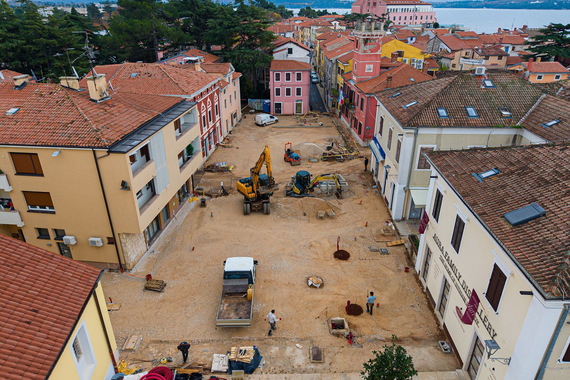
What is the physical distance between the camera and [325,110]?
2635 inches

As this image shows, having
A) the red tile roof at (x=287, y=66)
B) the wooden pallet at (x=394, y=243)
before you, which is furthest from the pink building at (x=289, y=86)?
the wooden pallet at (x=394, y=243)

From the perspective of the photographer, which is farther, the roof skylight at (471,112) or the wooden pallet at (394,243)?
the wooden pallet at (394,243)

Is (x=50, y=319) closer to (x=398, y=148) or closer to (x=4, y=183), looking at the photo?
(x=4, y=183)

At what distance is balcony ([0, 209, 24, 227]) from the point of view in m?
24.3

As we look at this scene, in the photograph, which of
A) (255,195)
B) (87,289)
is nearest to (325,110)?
(255,195)

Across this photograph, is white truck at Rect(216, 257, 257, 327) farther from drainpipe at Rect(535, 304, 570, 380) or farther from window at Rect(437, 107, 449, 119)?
window at Rect(437, 107, 449, 119)

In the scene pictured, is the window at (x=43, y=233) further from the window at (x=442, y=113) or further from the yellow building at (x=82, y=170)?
the window at (x=442, y=113)

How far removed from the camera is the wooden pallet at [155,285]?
76.3ft

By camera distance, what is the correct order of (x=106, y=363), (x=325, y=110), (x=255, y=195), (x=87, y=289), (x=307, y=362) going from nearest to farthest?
(x=87, y=289) → (x=106, y=363) → (x=307, y=362) → (x=255, y=195) → (x=325, y=110)

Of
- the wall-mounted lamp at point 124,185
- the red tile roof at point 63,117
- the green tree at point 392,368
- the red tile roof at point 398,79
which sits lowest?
the green tree at point 392,368

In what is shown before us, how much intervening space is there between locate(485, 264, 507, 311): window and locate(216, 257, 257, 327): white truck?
11373 mm

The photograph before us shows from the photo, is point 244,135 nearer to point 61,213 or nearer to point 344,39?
point 61,213

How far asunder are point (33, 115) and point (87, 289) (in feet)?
50.3

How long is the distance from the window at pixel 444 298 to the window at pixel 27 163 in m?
23.8
